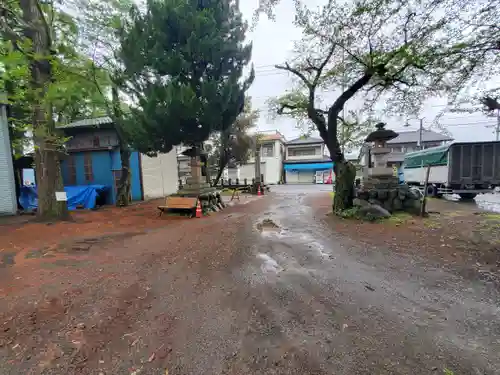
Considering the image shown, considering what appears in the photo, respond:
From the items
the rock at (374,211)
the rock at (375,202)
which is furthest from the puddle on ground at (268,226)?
the rock at (375,202)

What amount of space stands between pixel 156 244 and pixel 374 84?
338 inches

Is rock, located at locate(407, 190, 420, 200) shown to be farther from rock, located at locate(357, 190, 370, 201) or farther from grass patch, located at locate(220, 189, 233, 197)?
grass patch, located at locate(220, 189, 233, 197)

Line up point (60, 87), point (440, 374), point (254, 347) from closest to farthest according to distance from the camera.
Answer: point (440, 374)
point (254, 347)
point (60, 87)

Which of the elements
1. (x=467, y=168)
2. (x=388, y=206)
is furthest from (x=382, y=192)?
(x=467, y=168)

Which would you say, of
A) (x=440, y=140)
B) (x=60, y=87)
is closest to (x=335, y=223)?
(x=60, y=87)

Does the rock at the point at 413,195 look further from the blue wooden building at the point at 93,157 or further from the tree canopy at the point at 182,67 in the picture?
the blue wooden building at the point at 93,157

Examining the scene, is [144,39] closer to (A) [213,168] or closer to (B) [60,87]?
(B) [60,87]

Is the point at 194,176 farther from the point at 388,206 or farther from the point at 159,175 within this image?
the point at 159,175

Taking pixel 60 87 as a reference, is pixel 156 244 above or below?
below

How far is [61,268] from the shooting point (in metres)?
3.81

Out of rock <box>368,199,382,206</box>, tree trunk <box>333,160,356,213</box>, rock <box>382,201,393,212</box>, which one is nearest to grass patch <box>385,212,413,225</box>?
rock <box>382,201,393,212</box>

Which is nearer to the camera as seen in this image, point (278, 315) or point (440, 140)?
point (278, 315)

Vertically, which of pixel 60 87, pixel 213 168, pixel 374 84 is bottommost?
pixel 213 168

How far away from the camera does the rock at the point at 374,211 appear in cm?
680
